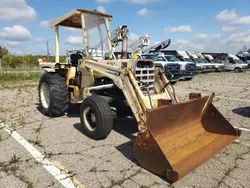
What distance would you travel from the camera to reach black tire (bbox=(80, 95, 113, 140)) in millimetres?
4125

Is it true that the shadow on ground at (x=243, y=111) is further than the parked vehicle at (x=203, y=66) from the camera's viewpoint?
No

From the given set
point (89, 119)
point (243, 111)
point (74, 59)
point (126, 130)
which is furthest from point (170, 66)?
point (89, 119)

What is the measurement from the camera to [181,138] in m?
3.91

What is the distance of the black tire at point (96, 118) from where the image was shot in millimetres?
4125

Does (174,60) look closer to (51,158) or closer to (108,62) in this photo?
(108,62)

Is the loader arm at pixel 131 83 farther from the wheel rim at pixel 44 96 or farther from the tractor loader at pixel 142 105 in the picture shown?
the wheel rim at pixel 44 96

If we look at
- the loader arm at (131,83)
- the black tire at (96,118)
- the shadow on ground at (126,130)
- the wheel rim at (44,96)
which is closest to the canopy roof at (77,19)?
the loader arm at (131,83)

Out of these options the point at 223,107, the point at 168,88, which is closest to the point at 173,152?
the point at 168,88

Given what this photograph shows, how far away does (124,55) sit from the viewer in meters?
5.00

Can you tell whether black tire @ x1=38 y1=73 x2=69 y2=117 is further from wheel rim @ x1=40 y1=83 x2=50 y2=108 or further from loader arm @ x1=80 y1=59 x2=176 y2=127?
loader arm @ x1=80 y1=59 x2=176 y2=127

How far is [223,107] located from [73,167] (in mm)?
5658

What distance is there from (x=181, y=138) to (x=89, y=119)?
1824mm

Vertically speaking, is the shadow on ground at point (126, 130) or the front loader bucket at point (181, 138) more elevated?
the front loader bucket at point (181, 138)

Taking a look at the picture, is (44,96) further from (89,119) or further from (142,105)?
(142,105)
